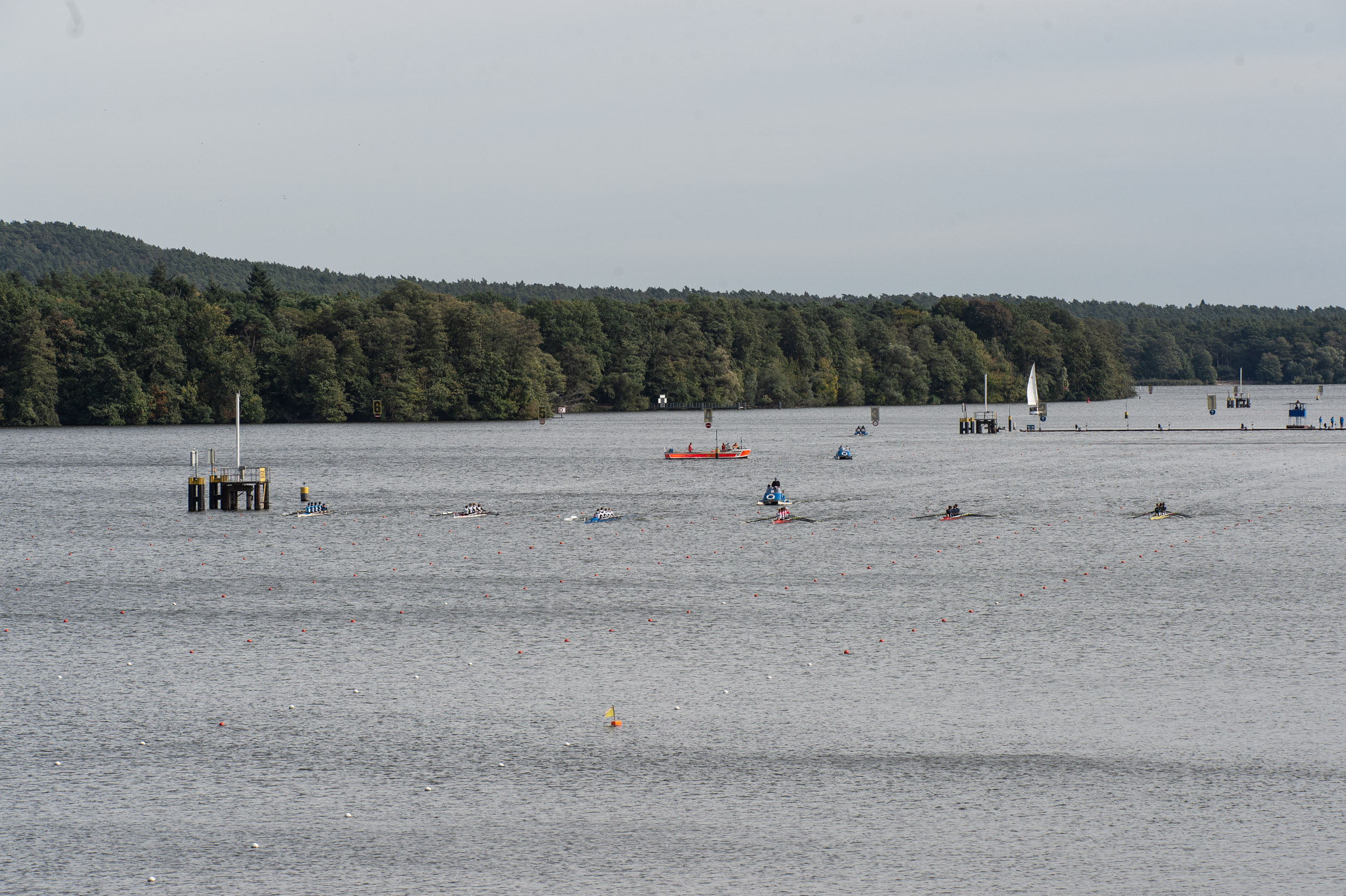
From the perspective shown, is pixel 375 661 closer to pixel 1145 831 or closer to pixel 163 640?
pixel 163 640

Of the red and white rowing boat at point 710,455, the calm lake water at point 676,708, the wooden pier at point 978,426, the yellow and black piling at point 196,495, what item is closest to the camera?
the calm lake water at point 676,708

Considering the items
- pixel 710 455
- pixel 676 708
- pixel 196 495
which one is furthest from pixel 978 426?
pixel 676 708

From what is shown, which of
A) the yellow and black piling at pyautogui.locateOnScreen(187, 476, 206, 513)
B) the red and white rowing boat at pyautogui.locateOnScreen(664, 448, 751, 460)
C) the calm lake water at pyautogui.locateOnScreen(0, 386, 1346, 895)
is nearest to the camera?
the calm lake water at pyautogui.locateOnScreen(0, 386, 1346, 895)

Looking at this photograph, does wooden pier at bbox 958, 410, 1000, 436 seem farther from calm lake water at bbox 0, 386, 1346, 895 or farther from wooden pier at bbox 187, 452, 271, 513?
wooden pier at bbox 187, 452, 271, 513

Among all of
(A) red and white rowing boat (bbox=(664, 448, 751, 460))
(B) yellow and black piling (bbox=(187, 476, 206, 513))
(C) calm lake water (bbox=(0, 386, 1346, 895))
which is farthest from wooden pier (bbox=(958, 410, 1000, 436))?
(B) yellow and black piling (bbox=(187, 476, 206, 513))

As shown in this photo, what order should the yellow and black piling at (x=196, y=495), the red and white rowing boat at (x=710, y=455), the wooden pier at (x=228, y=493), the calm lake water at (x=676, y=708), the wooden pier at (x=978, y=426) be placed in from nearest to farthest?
the calm lake water at (x=676, y=708) → the yellow and black piling at (x=196, y=495) → the wooden pier at (x=228, y=493) → the red and white rowing boat at (x=710, y=455) → the wooden pier at (x=978, y=426)

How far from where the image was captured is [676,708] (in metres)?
29.0

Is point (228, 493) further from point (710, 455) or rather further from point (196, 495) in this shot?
point (710, 455)

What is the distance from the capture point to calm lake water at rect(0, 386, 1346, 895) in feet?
66.3

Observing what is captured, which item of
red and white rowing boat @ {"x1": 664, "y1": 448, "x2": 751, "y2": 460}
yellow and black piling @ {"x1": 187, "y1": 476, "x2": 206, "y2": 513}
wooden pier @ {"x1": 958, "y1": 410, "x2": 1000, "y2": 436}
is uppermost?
wooden pier @ {"x1": 958, "y1": 410, "x2": 1000, "y2": 436}

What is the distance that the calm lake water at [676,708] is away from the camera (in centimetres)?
2022

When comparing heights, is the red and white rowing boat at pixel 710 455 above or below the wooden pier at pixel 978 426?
below

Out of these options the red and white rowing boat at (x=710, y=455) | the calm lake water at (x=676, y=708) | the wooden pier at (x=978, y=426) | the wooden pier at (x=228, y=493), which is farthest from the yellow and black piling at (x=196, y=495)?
the wooden pier at (x=978, y=426)

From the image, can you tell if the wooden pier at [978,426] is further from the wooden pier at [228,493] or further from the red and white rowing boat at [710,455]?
the wooden pier at [228,493]
